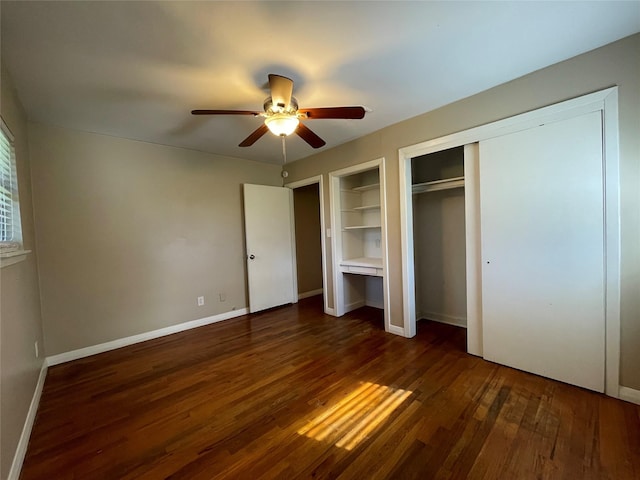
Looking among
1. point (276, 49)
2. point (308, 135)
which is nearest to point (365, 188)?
point (308, 135)

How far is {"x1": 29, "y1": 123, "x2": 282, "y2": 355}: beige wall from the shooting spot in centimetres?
266

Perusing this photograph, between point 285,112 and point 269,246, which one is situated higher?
point 285,112

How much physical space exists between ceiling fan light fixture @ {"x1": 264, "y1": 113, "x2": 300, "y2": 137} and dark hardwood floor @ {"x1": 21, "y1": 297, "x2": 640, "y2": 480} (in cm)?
202

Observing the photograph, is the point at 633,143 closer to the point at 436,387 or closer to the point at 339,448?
the point at 436,387

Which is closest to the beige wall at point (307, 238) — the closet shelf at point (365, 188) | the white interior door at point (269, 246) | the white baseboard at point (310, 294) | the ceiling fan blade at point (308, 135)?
the white baseboard at point (310, 294)

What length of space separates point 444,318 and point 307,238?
2.74 m

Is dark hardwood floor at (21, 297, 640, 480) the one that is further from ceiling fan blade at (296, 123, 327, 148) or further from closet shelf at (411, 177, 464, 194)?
ceiling fan blade at (296, 123, 327, 148)

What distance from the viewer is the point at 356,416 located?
1.74 metres

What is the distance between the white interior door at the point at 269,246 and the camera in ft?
13.1

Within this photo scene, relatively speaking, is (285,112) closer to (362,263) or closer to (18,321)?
(362,263)

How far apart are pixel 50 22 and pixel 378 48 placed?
6.16ft

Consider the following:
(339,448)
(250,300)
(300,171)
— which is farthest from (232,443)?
(300,171)

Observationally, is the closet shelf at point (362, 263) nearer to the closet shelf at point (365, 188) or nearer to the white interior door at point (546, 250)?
the closet shelf at point (365, 188)

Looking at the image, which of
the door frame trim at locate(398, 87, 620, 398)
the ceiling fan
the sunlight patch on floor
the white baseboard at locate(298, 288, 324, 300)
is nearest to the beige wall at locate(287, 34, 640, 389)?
the door frame trim at locate(398, 87, 620, 398)
